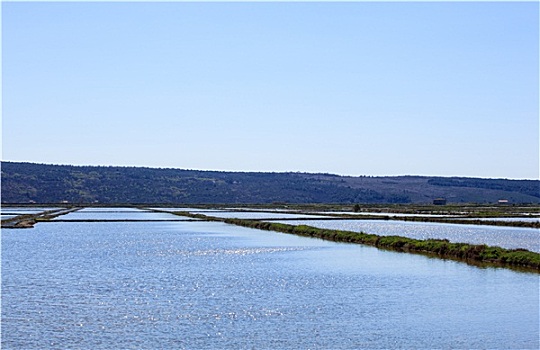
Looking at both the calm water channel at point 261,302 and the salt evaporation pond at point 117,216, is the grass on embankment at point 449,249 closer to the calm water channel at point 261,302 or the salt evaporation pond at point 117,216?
the calm water channel at point 261,302

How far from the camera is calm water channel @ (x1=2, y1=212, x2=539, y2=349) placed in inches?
715

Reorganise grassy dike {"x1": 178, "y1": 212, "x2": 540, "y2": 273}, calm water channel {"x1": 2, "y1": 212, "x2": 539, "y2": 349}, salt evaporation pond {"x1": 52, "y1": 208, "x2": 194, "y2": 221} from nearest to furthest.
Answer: calm water channel {"x1": 2, "y1": 212, "x2": 539, "y2": 349}
grassy dike {"x1": 178, "y1": 212, "x2": 540, "y2": 273}
salt evaporation pond {"x1": 52, "y1": 208, "x2": 194, "y2": 221}

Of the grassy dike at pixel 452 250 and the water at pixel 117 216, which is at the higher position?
the water at pixel 117 216

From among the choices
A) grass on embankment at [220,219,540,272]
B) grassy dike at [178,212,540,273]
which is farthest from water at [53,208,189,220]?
grassy dike at [178,212,540,273]

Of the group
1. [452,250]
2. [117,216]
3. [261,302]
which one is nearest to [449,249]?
[452,250]

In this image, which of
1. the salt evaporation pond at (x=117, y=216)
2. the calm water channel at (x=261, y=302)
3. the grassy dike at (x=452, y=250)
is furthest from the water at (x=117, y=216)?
the calm water channel at (x=261, y=302)

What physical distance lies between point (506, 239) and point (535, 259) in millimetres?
15845

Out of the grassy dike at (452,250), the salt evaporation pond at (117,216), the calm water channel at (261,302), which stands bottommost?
the calm water channel at (261,302)

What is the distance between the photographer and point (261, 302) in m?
23.3

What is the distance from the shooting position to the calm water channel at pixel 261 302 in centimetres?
1816

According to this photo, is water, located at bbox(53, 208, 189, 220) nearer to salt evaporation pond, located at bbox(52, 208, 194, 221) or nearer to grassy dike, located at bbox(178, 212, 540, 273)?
salt evaporation pond, located at bbox(52, 208, 194, 221)

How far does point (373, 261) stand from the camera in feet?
118

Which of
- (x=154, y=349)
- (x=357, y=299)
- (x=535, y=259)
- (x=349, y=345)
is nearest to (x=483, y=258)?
(x=535, y=259)

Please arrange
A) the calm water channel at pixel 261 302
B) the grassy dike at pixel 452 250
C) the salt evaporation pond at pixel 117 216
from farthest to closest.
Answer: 1. the salt evaporation pond at pixel 117 216
2. the grassy dike at pixel 452 250
3. the calm water channel at pixel 261 302
